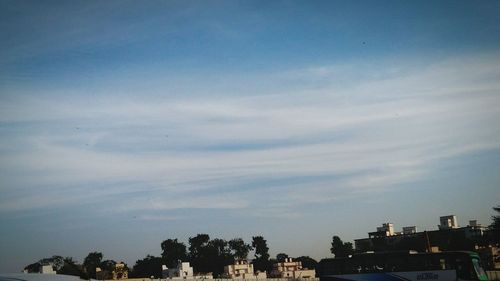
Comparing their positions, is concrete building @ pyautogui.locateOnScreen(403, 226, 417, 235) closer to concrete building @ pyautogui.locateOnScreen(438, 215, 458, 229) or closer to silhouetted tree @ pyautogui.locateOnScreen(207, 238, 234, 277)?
concrete building @ pyautogui.locateOnScreen(438, 215, 458, 229)

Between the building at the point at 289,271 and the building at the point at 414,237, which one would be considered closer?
the building at the point at 289,271

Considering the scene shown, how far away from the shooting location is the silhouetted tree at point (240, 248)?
431 feet

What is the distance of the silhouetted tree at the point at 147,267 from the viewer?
376ft

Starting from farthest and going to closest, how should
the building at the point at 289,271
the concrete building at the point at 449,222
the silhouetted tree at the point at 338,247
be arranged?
the concrete building at the point at 449,222 → the silhouetted tree at the point at 338,247 → the building at the point at 289,271

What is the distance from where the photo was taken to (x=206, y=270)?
124688 millimetres

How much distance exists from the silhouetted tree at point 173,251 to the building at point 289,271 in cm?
2730

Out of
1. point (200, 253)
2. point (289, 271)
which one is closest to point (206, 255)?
point (200, 253)

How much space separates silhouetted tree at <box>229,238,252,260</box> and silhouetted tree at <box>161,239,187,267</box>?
1396 cm

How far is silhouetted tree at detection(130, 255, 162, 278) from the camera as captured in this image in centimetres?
11469

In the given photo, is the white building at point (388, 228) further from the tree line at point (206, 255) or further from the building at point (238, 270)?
the building at point (238, 270)

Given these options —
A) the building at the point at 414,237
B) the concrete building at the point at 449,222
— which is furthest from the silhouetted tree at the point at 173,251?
the concrete building at the point at 449,222

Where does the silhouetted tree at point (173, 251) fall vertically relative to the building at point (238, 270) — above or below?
above

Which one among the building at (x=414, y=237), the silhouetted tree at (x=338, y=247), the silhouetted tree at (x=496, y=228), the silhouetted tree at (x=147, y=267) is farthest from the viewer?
the silhouetted tree at (x=338, y=247)

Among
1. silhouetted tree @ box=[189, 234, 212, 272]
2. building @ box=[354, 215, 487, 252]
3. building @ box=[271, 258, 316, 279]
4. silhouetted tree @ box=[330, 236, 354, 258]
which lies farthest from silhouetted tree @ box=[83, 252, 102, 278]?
building @ box=[354, 215, 487, 252]
